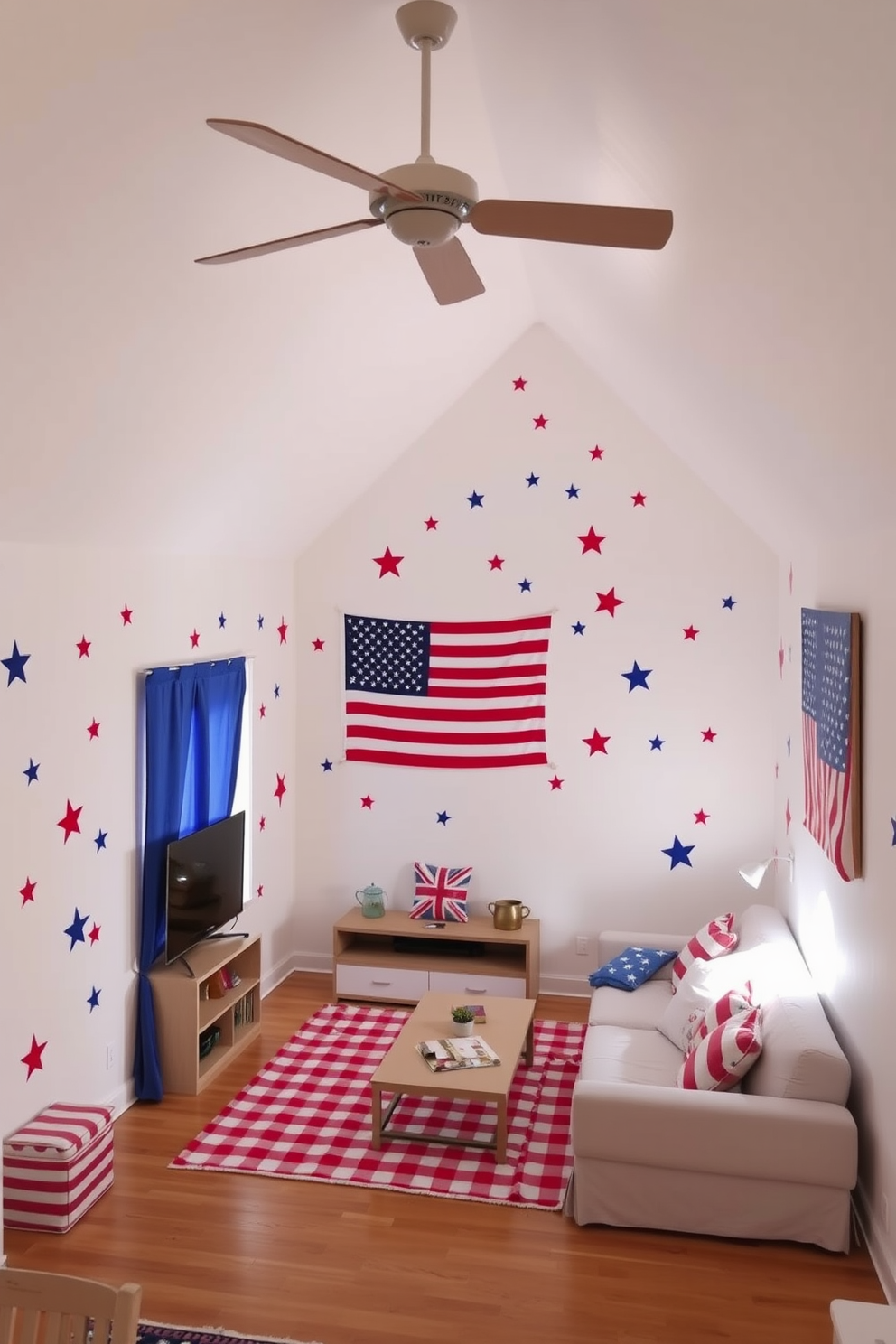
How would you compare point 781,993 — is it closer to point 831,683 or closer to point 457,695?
point 831,683

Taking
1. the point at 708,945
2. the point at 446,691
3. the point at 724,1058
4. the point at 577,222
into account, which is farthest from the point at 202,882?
the point at 577,222

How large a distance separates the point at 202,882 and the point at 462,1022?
140cm

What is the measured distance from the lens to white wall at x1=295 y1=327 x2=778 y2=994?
6.25 metres

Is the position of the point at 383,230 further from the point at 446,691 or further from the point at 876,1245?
the point at 876,1245

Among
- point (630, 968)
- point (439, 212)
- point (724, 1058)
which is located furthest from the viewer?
point (630, 968)

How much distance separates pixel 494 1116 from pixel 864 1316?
263 centimetres

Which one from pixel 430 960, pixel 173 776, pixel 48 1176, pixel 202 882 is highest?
pixel 173 776

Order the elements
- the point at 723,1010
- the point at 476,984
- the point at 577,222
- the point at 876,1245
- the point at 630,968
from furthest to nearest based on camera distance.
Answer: the point at 476,984, the point at 630,968, the point at 723,1010, the point at 876,1245, the point at 577,222

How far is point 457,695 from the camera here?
21.6 ft

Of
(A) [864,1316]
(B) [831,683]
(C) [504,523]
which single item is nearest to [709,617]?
(C) [504,523]

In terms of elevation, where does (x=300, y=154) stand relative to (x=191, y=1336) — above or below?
above

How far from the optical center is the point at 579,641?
6410 millimetres

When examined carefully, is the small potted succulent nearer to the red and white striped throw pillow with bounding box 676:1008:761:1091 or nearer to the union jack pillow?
the red and white striped throw pillow with bounding box 676:1008:761:1091

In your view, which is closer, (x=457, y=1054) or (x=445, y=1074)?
(x=445, y=1074)
